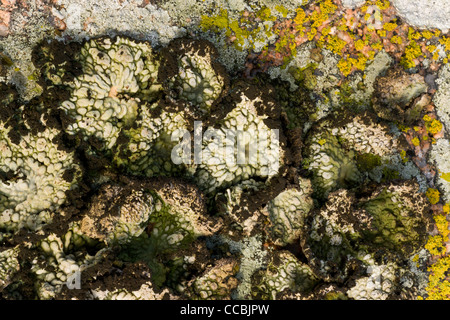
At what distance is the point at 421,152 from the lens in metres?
5.03

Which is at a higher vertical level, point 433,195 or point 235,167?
point 235,167

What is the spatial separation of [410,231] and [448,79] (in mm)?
1853

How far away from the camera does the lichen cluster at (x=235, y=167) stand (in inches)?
164

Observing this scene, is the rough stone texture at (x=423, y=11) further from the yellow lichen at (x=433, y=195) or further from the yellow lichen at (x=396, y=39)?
the yellow lichen at (x=433, y=195)

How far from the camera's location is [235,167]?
4535 millimetres

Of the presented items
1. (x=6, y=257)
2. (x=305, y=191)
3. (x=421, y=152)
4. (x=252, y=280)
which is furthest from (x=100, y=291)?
(x=421, y=152)

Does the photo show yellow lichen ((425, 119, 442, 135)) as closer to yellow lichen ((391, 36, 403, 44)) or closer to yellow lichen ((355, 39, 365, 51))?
yellow lichen ((391, 36, 403, 44))
